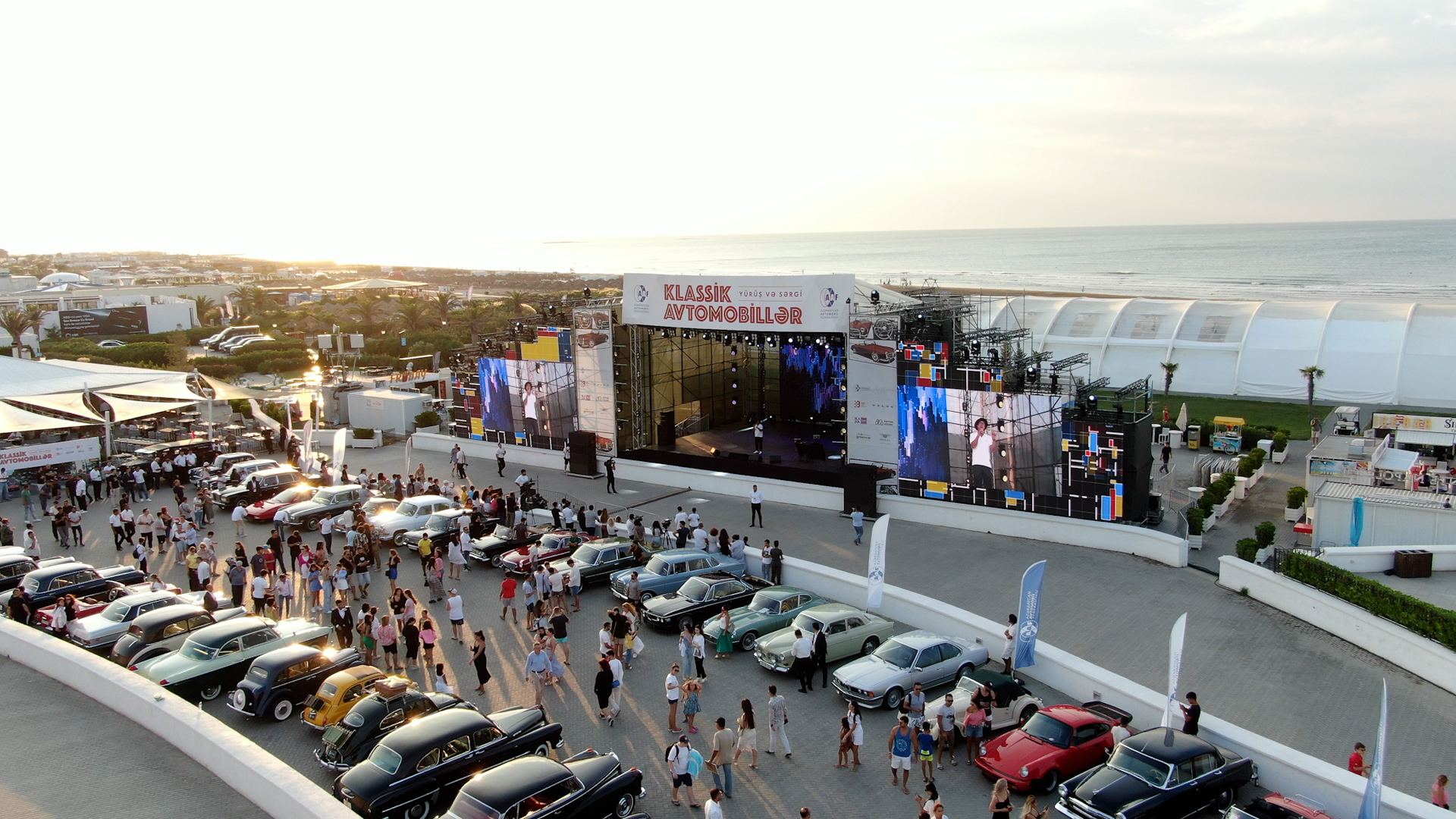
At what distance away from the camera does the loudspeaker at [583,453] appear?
30.3m

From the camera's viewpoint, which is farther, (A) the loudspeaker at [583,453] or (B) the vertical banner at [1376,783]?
(A) the loudspeaker at [583,453]

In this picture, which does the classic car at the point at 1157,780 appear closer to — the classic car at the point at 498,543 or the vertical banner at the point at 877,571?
A: the vertical banner at the point at 877,571

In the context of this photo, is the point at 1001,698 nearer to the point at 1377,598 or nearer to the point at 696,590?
the point at 696,590

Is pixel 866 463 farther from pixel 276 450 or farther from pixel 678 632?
pixel 276 450

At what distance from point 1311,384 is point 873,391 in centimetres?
2172

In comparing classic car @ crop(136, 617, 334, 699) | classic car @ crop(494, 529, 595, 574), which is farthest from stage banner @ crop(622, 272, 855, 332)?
classic car @ crop(136, 617, 334, 699)

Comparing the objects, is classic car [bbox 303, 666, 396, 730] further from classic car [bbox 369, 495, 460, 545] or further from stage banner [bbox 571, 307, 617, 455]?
stage banner [bbox 571, 307, 617, 455]

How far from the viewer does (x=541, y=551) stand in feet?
66.6

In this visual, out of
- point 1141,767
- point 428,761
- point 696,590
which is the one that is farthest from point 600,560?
point 1141,767

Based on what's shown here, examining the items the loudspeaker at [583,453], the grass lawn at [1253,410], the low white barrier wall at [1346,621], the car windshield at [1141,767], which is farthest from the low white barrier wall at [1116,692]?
the grass lawn at [1253,410]

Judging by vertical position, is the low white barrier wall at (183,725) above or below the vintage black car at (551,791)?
above

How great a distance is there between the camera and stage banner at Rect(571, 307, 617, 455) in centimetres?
3088

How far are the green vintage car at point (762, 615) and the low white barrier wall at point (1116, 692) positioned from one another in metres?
1.22

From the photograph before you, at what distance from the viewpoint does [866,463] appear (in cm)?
2625
